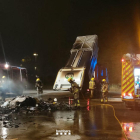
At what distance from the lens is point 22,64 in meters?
57.1

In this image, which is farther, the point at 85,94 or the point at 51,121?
the point at 85,94

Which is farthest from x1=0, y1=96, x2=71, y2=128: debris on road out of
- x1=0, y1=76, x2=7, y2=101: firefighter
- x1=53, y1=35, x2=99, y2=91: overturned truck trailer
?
x1=0, y1=76, x2=7, y2=101: firefighter

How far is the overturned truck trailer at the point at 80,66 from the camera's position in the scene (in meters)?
15.4

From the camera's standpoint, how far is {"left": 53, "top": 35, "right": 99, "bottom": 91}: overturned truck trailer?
15.4 metres

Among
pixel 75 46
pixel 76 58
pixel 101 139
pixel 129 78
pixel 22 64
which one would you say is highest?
pixel 22 64

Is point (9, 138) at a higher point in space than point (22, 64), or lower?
lower

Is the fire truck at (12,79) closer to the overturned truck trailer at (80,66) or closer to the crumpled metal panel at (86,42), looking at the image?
the overturned truck trailer at (80,66)

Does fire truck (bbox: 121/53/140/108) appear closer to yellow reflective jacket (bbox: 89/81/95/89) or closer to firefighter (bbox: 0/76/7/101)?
yellow reflective jacket (bbox: 89/81/95/89)

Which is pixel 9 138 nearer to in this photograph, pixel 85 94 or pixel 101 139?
pixel 101 139

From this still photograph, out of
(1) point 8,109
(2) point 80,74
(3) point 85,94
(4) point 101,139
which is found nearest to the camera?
(4) point 101,139

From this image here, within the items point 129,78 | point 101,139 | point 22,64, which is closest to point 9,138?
point 101,139

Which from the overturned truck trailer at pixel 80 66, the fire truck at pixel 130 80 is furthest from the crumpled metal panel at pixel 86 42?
the fire truck at pixel 130 80

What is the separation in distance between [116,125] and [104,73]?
1266 cm

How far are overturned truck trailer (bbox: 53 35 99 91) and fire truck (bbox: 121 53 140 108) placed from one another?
528 centimetres
